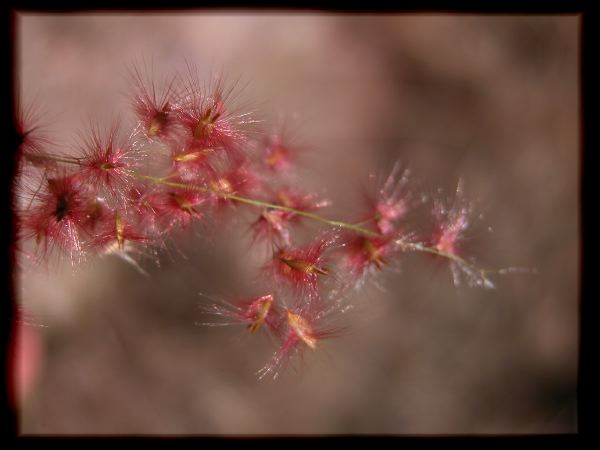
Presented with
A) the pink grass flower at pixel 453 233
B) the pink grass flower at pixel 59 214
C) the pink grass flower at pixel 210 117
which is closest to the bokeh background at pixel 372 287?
the pink grass flower at pixel 453 233

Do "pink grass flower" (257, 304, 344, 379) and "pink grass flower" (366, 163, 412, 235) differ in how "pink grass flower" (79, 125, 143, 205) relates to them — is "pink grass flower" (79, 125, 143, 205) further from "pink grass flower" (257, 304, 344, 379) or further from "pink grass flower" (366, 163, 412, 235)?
"pink grass flower" (366, 163, 412, 235)

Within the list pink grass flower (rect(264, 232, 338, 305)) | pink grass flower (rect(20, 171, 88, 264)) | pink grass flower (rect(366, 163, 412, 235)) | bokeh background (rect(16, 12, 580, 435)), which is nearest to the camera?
pink grass flower (rect(20, 171, 88, 264))

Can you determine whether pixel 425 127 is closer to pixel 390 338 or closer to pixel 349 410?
pixel 390 338

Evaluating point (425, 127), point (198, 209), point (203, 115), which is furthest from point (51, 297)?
point (425, 127)

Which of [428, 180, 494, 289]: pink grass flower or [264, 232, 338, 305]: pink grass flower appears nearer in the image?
[264, 232, 338, 305]: pink grass flower

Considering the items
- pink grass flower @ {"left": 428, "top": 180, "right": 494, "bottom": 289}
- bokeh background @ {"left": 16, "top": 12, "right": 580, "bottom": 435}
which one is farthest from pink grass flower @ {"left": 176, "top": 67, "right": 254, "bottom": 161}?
bokeh background @ {"left": 16, "top": 12, "right": 580, "bottom": 435}
